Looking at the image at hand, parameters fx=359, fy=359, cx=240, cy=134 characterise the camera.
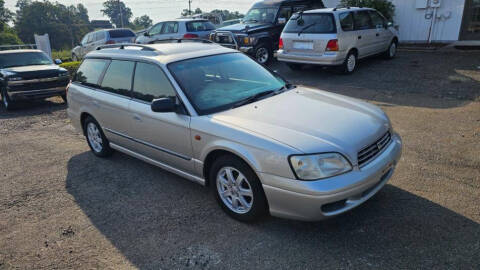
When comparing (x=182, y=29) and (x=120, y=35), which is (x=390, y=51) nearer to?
(x=182, y=29)

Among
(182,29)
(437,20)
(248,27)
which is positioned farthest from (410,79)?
(182,29)

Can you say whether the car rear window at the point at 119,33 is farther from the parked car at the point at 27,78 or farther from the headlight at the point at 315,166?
the headlight at the point at 315,166

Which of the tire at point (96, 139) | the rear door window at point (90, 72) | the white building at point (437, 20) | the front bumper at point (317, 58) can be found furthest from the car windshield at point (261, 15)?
the tire at point (96, 139)

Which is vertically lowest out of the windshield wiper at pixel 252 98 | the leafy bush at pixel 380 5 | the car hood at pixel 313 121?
the car hood at pixel 313 121

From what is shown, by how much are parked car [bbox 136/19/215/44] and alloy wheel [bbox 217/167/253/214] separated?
11.8 meters

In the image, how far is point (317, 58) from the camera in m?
9.34

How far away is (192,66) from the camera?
13.5 feet

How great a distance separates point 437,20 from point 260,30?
21.6 feet

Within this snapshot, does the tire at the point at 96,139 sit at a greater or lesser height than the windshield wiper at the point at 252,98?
lesser

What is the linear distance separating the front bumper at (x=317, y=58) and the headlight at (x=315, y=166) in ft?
22.0

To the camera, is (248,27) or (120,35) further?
(120,35)

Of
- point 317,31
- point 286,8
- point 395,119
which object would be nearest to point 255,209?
point 395,119

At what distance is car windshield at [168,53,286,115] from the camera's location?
12.5 ft

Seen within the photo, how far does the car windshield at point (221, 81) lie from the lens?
12.5ft
